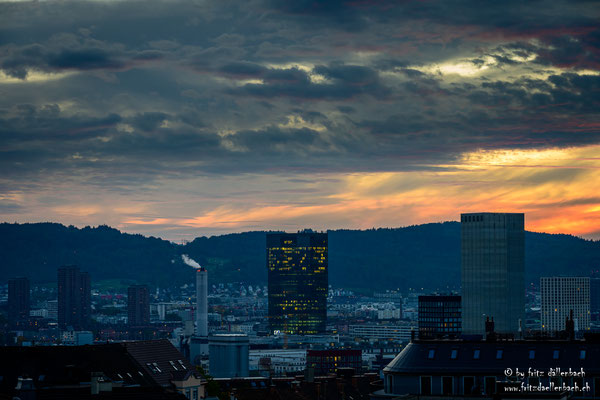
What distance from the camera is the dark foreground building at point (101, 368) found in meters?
111

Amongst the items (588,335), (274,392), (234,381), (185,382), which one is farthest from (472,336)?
(234,381)

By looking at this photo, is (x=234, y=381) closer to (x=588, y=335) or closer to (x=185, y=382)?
(x=185, y=382)

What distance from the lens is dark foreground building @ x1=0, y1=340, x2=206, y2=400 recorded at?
11088 cm

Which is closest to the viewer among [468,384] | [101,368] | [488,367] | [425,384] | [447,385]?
[468,384]

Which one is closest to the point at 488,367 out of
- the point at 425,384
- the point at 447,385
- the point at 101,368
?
the point at 447,385

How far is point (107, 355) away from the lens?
128000 mm

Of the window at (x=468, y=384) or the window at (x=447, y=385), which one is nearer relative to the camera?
the window at (x=468, y=384)

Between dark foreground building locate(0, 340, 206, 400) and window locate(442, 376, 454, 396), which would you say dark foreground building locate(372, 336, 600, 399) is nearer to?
window locate(442, 376, 454, 396)

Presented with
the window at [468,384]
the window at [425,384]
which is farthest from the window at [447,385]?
the window at [425,384]

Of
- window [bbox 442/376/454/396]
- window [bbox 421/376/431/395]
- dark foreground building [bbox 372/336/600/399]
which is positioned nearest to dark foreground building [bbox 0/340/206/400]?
dark foreground building [bbox 372/336/600/399]

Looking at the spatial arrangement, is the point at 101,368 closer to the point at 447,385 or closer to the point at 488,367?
the point at 447,385

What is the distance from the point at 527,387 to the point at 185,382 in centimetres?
3833

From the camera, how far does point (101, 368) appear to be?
120562 mm

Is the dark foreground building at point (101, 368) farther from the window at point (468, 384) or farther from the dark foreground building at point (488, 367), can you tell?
the window at point (468, 384)
